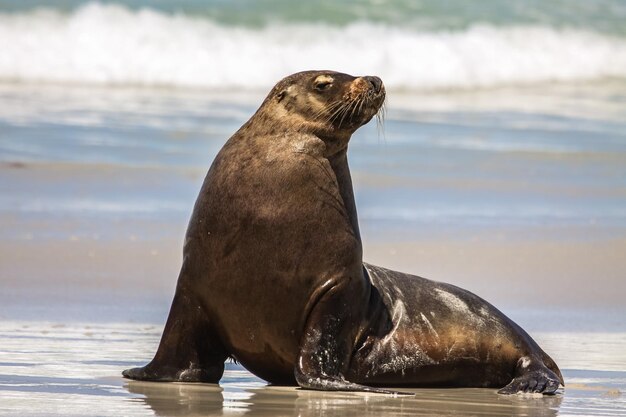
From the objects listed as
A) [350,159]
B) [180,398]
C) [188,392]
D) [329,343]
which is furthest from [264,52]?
[180,398]

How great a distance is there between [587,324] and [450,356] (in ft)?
7.58

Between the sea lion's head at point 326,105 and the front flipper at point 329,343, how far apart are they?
0.80 metres

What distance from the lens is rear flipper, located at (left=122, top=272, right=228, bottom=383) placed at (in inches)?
249

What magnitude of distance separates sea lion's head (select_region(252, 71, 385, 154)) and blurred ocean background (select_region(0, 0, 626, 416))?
1243 millimetres

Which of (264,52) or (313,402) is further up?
(264,52)

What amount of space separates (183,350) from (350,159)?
10468 millimetres

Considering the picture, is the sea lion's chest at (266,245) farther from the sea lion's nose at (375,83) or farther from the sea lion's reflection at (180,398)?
the sea lion's nose at (375,83)

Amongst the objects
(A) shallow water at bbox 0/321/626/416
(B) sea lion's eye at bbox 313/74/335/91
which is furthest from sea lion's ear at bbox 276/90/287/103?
(A) shallow water at bbox 0/321/626/416

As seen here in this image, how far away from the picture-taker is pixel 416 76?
2534 cm

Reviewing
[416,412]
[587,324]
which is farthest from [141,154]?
[416,412]

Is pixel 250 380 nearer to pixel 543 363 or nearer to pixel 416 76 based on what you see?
pixel 543 363

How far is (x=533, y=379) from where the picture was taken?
21.7 ft

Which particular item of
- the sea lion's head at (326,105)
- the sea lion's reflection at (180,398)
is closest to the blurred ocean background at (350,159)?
the sea lion's reflection at (180,398)

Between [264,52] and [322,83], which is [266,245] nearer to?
[322,83]
